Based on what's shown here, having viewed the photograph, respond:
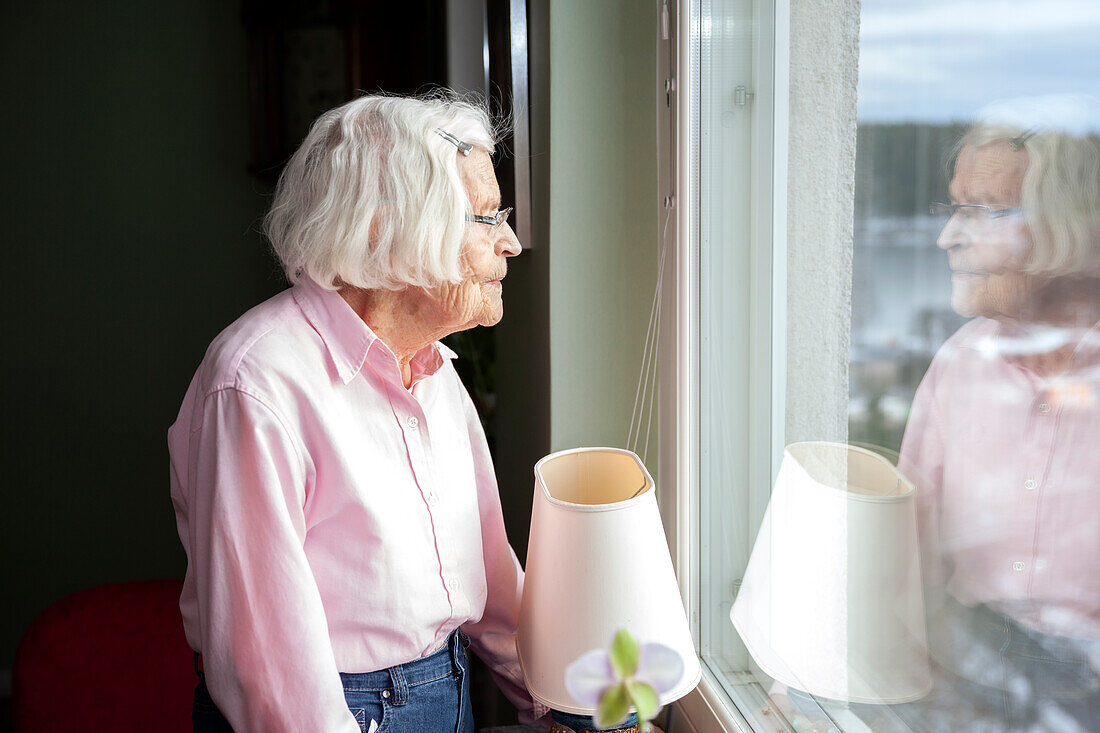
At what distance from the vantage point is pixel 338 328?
1083mm

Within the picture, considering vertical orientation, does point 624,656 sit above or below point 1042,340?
below

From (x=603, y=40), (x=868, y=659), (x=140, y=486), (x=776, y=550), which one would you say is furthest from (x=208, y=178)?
(x=868, y=659)

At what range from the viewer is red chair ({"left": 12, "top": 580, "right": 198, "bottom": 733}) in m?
1.50

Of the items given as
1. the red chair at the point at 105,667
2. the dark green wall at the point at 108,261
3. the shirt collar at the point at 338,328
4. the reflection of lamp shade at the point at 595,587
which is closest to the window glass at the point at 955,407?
the reflection of lamp shade at the point at 595,587

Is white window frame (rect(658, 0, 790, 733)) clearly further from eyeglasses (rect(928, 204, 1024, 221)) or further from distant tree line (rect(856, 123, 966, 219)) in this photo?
eyeglasses (rect(928, 204, 1024, 221))

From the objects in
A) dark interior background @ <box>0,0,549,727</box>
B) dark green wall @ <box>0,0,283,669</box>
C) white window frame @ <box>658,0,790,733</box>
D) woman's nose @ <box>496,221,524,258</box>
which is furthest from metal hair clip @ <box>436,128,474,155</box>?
dark green wall @ <box>0,0,283,669</box>

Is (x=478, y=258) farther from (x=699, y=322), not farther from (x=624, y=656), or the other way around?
(x=624, y=656)

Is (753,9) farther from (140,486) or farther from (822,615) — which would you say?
(140,486)

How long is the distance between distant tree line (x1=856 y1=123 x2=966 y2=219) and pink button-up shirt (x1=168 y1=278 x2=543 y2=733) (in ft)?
2.04

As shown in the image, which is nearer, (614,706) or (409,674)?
(614,706)

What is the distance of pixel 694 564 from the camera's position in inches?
54.3

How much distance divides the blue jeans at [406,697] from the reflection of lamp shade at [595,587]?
0.14 m

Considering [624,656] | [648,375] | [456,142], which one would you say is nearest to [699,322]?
[648,375]

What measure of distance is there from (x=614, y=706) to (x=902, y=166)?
1.90 ft
